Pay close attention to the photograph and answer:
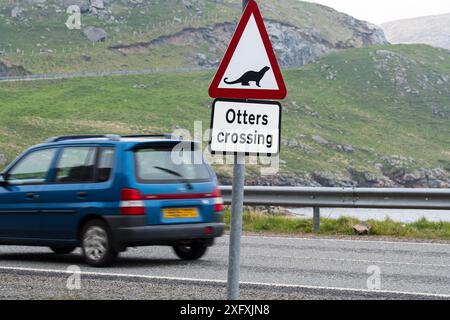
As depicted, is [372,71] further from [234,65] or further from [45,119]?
[234,65]

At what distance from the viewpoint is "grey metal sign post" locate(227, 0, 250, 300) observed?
682 centimetres

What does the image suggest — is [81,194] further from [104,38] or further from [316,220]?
[104,38]

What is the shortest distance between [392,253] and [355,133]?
131593 millimetres

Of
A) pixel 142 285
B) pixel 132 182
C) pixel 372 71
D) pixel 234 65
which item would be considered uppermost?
pixel 372 71

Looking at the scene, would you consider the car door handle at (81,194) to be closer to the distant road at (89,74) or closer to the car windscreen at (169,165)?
the car windscreen at (169,165)

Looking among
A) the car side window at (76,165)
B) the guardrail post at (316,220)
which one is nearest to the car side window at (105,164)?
the car side window at (76,165)

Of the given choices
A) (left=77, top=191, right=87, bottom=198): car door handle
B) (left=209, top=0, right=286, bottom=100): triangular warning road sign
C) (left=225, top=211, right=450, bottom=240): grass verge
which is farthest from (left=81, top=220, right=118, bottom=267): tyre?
(left=225, top=211, right=450, bottom=240): grass verge

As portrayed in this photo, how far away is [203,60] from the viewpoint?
588ft

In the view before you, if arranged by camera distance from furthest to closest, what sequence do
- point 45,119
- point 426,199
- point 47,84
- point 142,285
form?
point 47,84 → point 45,119 → point 426,199 → point 142,285

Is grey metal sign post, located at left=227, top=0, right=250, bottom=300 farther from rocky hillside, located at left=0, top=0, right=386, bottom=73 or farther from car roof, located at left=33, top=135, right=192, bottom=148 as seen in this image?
rocky hillside, located at left=0, top=0, right=386, bottom=73

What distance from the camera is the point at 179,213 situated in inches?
513

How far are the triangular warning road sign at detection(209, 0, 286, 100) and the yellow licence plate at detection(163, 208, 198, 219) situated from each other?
596cm

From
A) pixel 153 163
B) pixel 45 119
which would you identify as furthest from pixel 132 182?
pixel 45 119

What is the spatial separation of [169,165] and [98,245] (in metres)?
1.41
